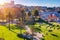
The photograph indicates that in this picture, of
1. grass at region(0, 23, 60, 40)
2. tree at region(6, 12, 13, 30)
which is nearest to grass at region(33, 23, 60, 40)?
grass at region(0, 23, 60, 40)

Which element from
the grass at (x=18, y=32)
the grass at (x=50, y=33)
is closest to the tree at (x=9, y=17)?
the grass at (x=18, y=32)

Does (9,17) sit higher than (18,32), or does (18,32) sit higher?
(9,17)

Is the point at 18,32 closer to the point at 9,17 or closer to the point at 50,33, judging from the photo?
the point at 9,17

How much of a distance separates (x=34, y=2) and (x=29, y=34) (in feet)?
1.44

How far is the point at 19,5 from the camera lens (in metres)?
2.17

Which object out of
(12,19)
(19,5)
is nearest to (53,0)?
(19,5)

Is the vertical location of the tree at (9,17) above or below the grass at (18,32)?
above

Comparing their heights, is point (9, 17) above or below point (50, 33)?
above

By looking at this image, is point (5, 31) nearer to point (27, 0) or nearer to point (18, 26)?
point (18, 26)

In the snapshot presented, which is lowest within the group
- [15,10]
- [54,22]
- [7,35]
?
[7,35]

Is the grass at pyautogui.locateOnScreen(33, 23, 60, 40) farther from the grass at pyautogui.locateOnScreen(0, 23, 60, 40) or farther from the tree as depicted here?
the tree

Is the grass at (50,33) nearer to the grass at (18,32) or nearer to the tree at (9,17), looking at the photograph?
the grass at (18,32)

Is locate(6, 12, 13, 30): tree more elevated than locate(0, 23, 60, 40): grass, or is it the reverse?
locate(6, 12, 13, 30): tree

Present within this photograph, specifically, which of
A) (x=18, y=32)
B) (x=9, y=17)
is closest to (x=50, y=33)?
(x=18, y=32)
